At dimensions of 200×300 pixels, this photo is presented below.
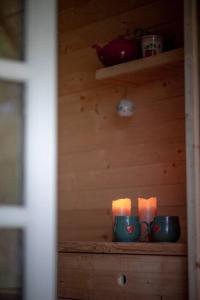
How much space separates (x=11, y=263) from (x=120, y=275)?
3.26 feet

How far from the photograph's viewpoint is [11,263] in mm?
1579

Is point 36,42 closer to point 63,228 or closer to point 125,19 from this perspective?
point 125,19

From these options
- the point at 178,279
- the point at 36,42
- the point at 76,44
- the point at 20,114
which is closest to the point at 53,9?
the point at 36,42

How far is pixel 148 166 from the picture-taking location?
9.93ft

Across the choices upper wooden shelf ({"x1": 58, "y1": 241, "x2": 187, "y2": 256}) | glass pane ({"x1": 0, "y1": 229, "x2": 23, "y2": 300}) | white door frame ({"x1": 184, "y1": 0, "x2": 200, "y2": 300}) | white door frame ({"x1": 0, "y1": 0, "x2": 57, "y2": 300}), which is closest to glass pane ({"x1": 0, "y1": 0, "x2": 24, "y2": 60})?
white door frame ({"x1": 0, "y1": 0, "x2": 57, "y2": 300})

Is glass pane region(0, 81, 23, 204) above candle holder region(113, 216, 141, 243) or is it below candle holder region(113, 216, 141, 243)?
above

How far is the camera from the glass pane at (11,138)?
1.59 meters

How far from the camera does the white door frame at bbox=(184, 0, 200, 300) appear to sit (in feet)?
7.52

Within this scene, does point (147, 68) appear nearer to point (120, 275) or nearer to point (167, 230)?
point (167, 230)

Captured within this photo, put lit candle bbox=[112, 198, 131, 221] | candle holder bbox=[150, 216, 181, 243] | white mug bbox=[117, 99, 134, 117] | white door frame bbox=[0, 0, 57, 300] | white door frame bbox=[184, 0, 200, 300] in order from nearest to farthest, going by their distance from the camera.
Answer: white door frame bbox=[0, 0, 57, 300]
white door frame bbox=[184, 0, 200, 300]
candle holder bbox=[150, 216, 181, 243]
lit candle bbox=[112, 198, 131, 221]
white mug bbox=[117, 99, 134, 117]

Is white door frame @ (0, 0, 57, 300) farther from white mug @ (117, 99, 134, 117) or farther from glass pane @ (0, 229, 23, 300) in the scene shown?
white mug @ (117, 99, 134, 117)

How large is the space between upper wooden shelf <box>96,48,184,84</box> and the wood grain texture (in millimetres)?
788

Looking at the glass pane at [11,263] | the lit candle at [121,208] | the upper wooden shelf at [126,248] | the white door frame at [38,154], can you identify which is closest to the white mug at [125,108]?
the lit candle at [121,208]

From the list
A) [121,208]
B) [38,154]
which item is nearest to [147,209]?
[121,208]
